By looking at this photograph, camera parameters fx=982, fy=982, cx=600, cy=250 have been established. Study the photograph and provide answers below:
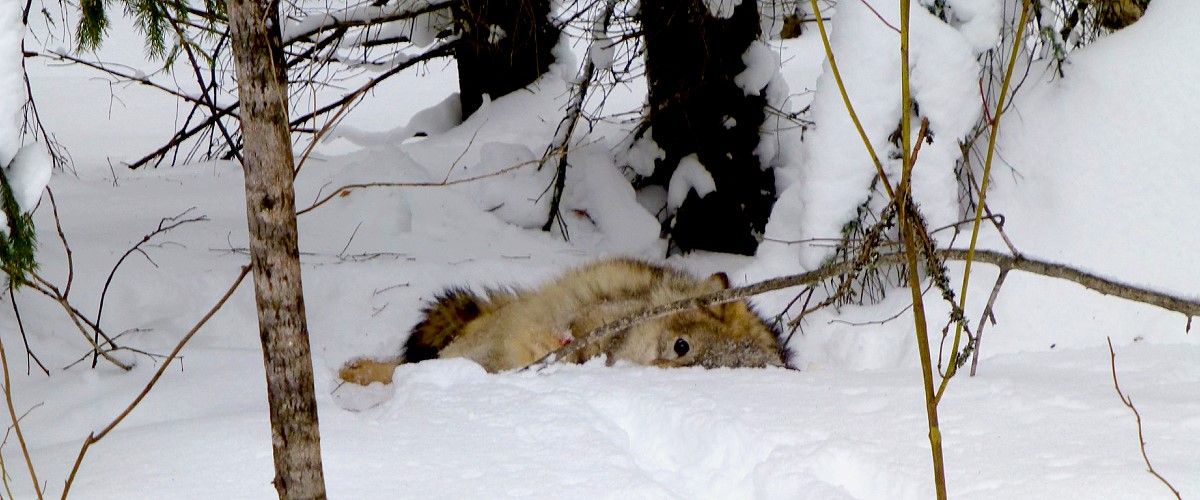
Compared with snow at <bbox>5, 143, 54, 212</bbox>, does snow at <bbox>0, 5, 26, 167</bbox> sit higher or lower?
higher

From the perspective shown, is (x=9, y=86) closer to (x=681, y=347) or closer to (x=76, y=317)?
(x=76, y=317)

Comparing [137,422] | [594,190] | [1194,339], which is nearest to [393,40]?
[594,190]

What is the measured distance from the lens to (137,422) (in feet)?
→ 11.9

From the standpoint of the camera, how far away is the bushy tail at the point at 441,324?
18.4 ft

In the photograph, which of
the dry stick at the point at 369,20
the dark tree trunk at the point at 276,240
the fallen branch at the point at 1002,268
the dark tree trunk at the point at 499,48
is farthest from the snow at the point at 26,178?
the dry stick at the point at 369,20

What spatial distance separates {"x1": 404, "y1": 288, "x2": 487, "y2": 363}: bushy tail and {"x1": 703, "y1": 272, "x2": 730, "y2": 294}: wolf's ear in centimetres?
137

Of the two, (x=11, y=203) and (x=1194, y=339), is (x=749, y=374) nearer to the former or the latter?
(x=1194, y=339)

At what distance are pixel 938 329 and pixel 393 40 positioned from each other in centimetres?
460

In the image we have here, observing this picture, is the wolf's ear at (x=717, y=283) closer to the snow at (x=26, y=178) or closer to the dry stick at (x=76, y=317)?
the dry stick at (x=76, y=317)

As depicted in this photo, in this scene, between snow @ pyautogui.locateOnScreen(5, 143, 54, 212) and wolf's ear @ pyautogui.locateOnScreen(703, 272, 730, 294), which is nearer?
snow @ pyautogui.locateOnScreen(5, 143, 54, 212)

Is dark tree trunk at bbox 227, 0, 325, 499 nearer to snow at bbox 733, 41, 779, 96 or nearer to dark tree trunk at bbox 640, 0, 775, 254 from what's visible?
dark tree trunk at bbox 640, 0, 775, 254

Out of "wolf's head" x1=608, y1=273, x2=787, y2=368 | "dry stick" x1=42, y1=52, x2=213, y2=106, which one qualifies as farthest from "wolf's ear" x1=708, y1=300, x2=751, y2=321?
"dry stick" x1=42, y1=52, x2=213, y2=106

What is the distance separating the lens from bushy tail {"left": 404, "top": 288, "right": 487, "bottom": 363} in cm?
560

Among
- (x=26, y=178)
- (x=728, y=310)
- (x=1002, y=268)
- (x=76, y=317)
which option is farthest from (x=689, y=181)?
(x=26, y=178)
